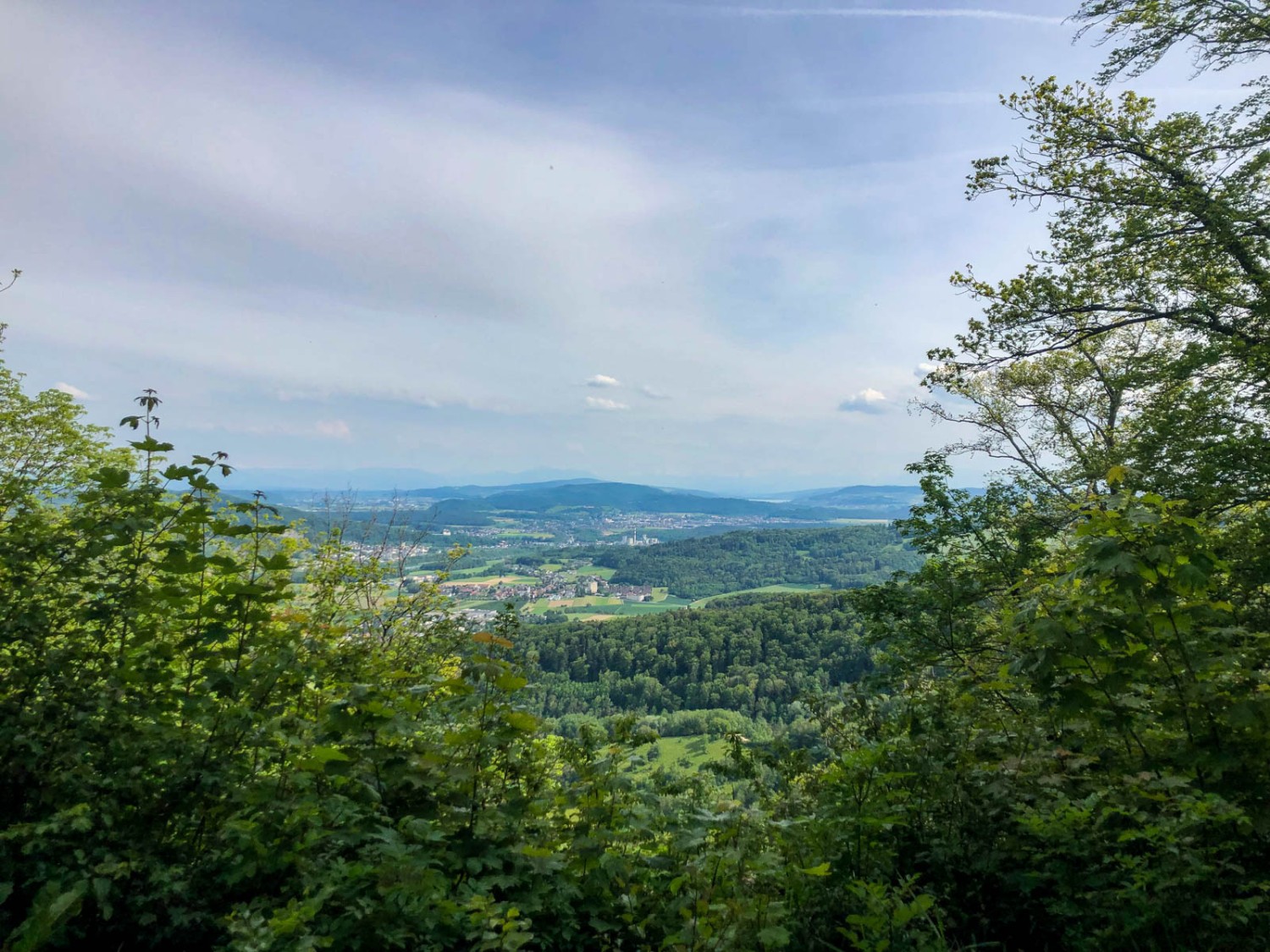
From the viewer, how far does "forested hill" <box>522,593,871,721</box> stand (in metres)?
47.6

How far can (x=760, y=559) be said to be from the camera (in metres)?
124

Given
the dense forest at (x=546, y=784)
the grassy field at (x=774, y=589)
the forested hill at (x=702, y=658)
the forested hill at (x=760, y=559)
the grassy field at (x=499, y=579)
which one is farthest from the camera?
the forested hill at (x=760, y=559)

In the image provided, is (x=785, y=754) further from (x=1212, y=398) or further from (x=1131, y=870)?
(x=1212, y=398)

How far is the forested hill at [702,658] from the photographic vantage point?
4756cm

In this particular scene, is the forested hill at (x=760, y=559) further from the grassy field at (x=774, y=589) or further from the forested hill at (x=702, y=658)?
the forested hill at (x=702, y=658)

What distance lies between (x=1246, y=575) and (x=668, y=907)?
8435mm

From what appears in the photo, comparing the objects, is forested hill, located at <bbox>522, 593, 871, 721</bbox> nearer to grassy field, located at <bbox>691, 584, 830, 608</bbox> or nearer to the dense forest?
grassy field, located at <bbox>691, 584, 830, 608</bbox>

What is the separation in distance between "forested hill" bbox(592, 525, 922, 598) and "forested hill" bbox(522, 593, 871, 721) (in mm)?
42693

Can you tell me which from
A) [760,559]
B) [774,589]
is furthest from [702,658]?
[760,559]

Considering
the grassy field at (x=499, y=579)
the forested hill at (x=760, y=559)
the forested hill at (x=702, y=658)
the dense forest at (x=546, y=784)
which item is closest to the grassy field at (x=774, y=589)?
the forested hill at (x=760, y=559)

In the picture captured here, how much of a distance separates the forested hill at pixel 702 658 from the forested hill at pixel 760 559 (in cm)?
4269

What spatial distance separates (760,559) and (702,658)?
7266 centimetres

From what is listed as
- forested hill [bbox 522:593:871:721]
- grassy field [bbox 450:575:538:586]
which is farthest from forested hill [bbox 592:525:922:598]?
forested hill [bbox 522:593:871:721]

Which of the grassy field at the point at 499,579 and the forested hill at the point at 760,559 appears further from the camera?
the forested hill at the point at 760,559
